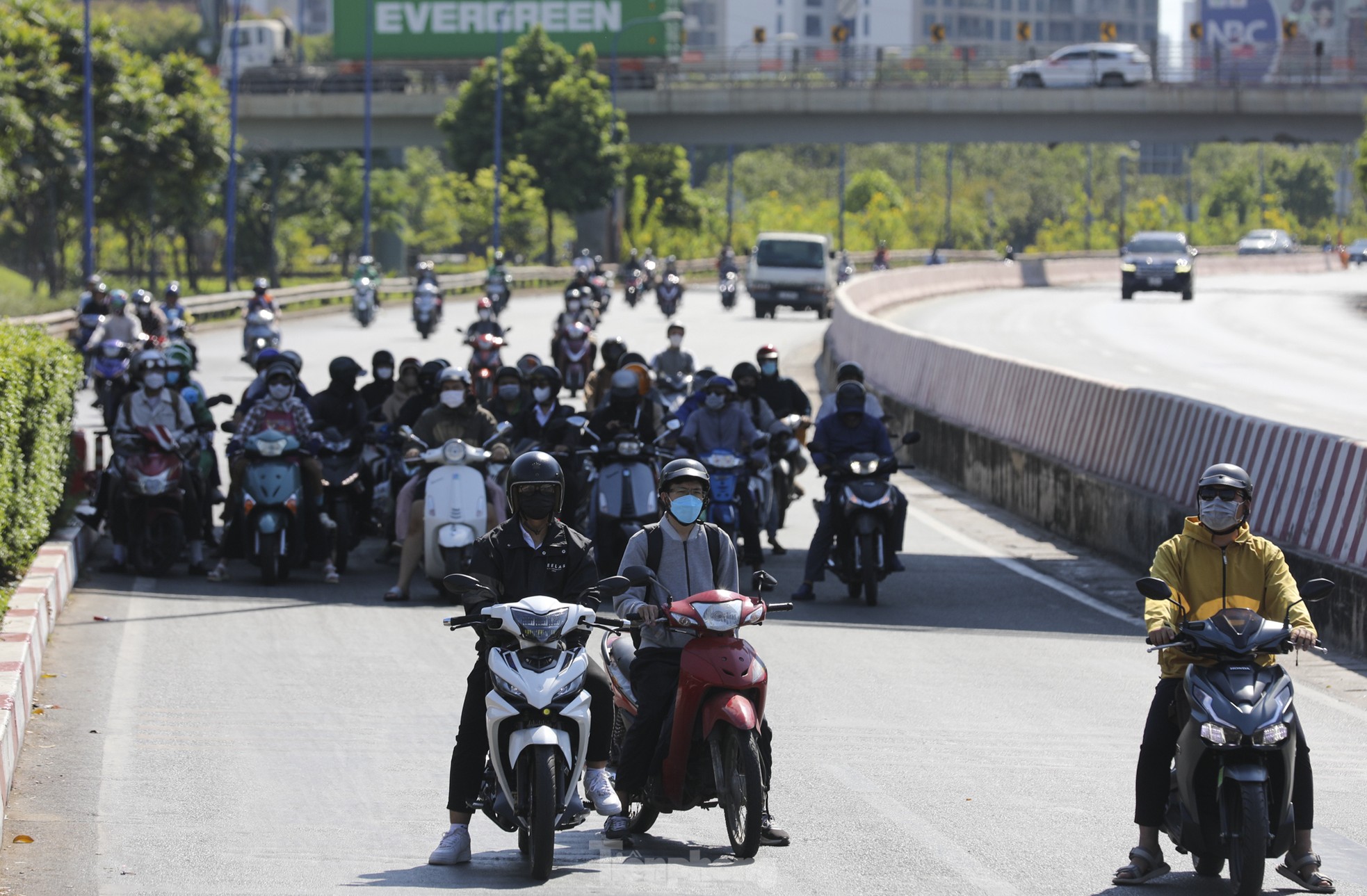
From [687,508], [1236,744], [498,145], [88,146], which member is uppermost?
[498,145]

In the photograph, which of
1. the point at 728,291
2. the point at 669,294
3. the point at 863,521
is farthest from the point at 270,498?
the point at 728,291

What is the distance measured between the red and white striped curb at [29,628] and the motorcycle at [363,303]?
3251cm

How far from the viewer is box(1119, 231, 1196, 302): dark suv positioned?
59750 millimetres

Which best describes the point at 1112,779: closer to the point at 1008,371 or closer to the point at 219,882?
the point at 219,882

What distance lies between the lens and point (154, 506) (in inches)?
590

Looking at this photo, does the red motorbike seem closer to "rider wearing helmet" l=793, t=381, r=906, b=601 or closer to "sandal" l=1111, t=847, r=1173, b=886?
"rider wearing helmet" l=793, t=381, r=906, b=601

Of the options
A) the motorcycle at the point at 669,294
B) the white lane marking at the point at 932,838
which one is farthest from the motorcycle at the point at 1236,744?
the motorcycle at the point at 669,294

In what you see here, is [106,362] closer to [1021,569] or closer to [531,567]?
[1021,569]

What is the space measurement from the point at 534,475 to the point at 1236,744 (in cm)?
257

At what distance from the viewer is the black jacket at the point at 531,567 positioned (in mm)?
7520

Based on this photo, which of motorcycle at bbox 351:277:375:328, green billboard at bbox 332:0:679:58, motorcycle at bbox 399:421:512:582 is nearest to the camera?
motorcycle at bbox 399:421:512:582

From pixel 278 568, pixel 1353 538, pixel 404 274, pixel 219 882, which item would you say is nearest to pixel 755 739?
pixel 219 882

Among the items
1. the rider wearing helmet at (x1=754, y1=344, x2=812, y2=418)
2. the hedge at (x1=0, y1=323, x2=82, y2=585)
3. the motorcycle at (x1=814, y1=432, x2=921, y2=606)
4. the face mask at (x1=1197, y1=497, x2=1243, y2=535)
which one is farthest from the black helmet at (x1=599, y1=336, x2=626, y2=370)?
the face mask at (x1=1197, y1=497, x2=1243, y2=535)

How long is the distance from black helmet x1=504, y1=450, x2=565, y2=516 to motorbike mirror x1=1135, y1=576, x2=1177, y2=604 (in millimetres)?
2052
